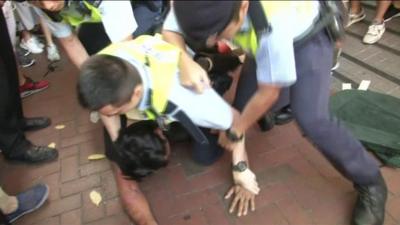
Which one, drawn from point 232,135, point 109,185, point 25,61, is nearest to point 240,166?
point 232,135

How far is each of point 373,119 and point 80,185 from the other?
1.83 metres

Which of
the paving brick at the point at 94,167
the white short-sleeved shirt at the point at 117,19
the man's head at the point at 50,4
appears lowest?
the paving brick at the point at 94,167

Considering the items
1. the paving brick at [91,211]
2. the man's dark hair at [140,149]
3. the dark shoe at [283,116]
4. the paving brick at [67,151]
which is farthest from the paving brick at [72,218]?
the dark shoe at [283,116]

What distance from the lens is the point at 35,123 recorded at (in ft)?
9.60

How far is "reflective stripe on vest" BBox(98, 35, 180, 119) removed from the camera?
62.9 inches

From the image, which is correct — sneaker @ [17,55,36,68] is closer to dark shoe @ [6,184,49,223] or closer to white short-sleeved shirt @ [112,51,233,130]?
dark shoe @ [6,184,49,223]

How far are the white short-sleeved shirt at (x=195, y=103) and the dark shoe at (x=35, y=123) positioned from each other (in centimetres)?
154

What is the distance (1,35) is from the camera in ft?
7.70

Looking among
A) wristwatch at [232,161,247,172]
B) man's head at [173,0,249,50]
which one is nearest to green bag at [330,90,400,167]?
wristwatch at [232,161,247,172]

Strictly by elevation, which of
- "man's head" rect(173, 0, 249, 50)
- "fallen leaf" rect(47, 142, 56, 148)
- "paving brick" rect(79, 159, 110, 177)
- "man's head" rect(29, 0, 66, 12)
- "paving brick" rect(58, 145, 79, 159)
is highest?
"man's head" rect(173, 0, 249, 50)

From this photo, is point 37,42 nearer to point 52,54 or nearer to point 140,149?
point 52,54

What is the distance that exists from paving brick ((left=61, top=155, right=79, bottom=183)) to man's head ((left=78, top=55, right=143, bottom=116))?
42.9 inches

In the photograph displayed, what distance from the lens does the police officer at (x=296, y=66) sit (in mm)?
1156

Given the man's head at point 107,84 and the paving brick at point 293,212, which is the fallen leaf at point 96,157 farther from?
the paving brick at point 293,212
